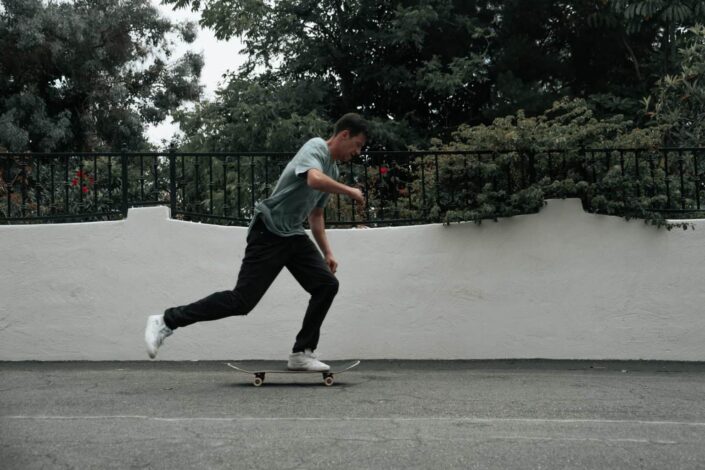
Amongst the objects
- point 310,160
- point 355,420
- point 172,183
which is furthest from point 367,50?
point 355,420

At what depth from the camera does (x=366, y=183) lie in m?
9.19

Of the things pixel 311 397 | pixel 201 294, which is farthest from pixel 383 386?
pixel 201 294

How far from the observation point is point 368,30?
18.9 metres

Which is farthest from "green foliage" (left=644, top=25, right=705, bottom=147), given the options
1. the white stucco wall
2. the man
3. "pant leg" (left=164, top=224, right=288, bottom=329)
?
"pant leg" (left=164, top=224, right=288, bottom=329)

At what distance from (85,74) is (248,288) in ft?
84.0

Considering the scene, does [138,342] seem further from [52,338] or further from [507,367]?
[507,367]

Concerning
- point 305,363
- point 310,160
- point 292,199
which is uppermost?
point 310,160

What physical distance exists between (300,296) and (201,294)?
3.13ft

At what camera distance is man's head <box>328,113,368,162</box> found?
6551mm

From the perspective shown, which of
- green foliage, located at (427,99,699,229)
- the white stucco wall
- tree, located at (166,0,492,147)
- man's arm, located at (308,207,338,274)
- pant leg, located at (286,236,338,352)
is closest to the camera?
pant leg, located at (286,236,338,352)

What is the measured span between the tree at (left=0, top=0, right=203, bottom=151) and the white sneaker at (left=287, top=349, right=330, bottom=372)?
22.1 metres

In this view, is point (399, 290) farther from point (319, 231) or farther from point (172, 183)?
point (172, 183)

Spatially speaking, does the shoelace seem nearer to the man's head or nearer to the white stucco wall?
the man's head

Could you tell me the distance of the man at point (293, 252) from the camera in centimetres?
632
